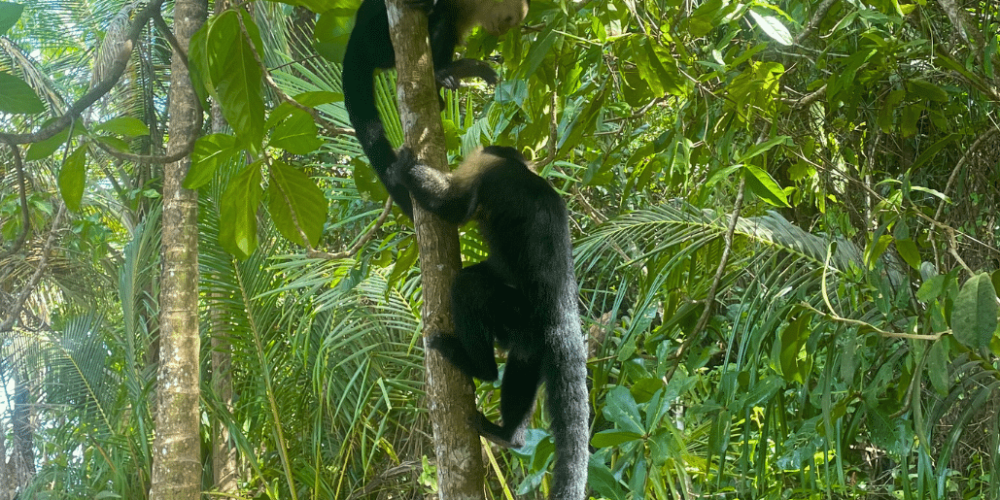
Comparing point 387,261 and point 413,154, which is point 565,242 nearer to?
point 413,154

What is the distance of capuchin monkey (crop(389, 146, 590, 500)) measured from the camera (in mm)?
2189

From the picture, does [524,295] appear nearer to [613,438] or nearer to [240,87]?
[613,438]

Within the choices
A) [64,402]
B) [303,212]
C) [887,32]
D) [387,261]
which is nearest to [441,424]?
[303,212]

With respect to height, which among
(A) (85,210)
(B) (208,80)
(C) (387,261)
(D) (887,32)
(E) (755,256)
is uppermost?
(A) (85,210)

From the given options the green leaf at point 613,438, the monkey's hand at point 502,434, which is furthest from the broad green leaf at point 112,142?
the green leaf at point 613,438

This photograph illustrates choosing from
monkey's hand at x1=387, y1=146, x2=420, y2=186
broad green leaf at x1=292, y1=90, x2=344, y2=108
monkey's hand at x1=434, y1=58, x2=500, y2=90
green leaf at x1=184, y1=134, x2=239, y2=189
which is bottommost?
monkey's hand at x1=387, y1=146, x2=420, y2=186

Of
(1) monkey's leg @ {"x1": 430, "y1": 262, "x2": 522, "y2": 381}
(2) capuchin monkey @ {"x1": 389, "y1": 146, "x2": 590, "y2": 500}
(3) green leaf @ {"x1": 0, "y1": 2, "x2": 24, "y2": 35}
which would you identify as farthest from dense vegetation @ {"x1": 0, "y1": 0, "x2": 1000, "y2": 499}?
(1) monkey's leg @ {"x1": 430, "y1": 262, "x2": 522, "y2": 381}

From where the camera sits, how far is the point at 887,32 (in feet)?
9.14

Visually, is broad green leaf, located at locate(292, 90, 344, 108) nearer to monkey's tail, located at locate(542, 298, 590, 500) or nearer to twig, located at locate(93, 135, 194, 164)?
twig, located at locate(93, 135, 194, 164)

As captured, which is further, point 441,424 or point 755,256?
point 755,256

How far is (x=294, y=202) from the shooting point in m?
2.04

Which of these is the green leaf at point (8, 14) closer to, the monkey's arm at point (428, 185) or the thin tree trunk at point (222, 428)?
the monkey's arm at point (428, 185)

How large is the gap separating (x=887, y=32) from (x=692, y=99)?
0.73 metres

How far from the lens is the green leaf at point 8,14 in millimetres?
1360
